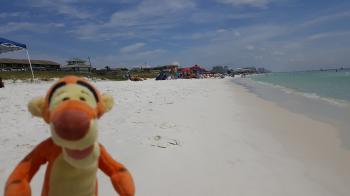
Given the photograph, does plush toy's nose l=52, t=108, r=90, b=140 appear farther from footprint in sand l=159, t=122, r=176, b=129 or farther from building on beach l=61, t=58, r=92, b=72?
building on beach l=61, t=58, r=92, b=72

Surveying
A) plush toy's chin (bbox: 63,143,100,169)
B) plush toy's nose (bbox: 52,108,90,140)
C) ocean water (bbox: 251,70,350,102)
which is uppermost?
plush toy's nose (bbox: 52,108,90,140)

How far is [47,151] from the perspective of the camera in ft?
6.54

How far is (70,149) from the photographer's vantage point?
1.62 meters

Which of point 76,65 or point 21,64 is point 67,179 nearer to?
point 21,64

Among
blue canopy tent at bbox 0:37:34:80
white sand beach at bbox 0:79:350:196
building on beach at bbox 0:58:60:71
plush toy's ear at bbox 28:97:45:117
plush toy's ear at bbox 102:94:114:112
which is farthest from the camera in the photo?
building on beach at bbox 0:58:60:71

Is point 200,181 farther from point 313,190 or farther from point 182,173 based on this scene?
point 313,190

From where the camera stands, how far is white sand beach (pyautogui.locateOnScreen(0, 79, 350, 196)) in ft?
11.1

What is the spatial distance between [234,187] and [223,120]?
4210 mm

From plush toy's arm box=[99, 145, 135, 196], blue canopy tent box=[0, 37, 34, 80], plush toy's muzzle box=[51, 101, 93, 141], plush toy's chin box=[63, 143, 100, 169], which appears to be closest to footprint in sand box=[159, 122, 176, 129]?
plush toy's arm box=[99, 145, 135, 196]

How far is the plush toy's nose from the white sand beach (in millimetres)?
1722

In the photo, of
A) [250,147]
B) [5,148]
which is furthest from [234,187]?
[5,148]

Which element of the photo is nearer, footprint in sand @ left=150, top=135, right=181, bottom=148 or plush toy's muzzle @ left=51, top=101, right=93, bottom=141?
plush toy's muzzle @ left=51, top=101, right=93, bottom=141

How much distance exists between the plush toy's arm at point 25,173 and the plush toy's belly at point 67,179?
0.15 metres

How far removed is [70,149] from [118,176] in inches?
23.8
